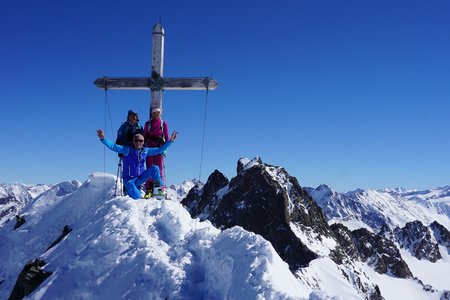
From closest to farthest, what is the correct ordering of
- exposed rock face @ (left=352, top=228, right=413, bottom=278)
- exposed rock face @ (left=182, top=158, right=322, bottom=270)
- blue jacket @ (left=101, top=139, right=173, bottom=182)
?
1. blue jacket @ (left=101, top=139, right=173, bottom=182)
2. exposed rock face @ (left=182, top=158, right=322, bottom=270)
3. exposed rock face @ (left=352, top=228, right=413, bottom=278)

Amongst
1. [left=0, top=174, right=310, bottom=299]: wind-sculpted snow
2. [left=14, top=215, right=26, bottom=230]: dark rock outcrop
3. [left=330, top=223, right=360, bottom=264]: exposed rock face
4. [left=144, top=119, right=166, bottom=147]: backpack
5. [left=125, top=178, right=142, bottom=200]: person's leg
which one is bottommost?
[left=0, top=174, right=310, bottom=299]: wind-sculpted snow

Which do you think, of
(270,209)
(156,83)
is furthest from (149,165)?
(270,209)

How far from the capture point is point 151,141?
13688 millimetres

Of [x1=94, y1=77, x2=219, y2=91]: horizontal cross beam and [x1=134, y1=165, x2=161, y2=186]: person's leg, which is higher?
[x1=94, y1=77, x2=219, y2=91]: horizontal cross beam

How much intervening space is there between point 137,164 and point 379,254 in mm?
139448

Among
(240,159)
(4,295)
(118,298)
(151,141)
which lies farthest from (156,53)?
(240,159)

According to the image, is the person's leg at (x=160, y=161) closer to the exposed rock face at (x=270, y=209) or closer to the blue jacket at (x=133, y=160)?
the blue jacket at (x=133, y=160)

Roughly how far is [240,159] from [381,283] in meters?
57.7

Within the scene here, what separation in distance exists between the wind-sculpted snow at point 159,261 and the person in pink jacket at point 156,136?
2.81m

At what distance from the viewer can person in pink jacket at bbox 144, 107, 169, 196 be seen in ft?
43.5

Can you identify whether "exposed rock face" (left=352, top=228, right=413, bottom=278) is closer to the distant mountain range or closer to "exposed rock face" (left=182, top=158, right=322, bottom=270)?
the distant mountain range

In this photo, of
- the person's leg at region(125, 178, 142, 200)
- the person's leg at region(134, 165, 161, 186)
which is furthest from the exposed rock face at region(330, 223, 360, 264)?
the person's leg at region(125, 178, 142, 200)

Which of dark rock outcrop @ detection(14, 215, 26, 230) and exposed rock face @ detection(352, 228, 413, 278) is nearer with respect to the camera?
dark rock outcrop @ detection(14, 215, 26, 230)

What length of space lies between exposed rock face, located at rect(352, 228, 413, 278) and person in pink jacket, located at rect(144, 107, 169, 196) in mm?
132359
